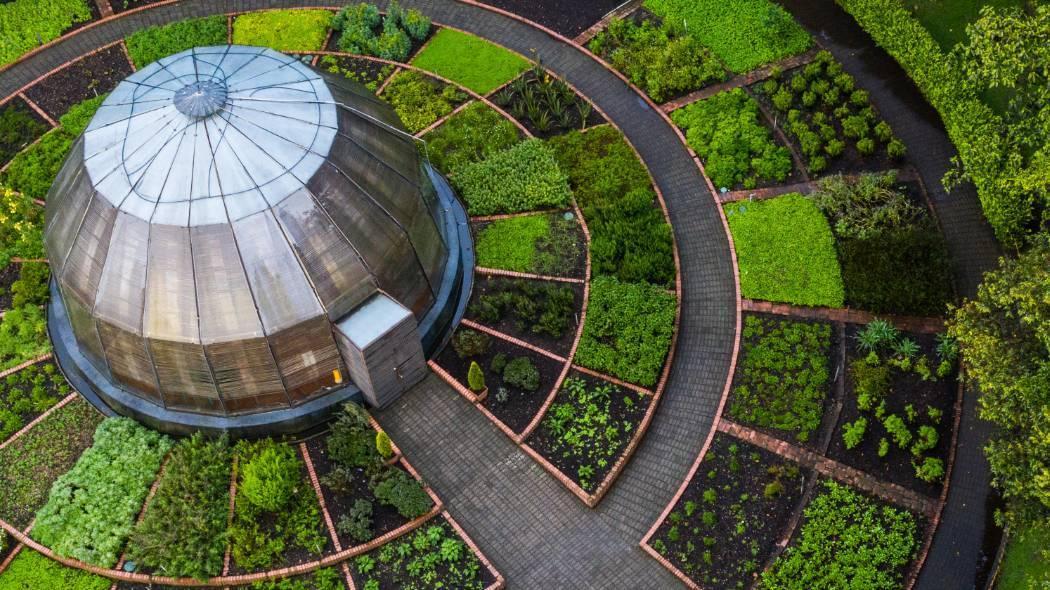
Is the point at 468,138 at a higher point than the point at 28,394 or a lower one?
higher

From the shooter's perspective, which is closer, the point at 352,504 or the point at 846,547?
the point at 846,547

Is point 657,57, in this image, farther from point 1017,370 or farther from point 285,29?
point 1017,370

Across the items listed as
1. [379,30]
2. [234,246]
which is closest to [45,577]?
[234,246]

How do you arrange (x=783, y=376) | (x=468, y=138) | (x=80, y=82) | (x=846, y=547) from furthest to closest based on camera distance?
(x=80, y=82) → (x=468, y=138) → (x=783, y=376) → (x=846, y=547)

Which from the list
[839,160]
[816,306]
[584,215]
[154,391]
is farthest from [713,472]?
[154,391]

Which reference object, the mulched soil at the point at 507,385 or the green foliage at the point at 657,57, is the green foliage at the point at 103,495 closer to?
the mulched soil at the point at 507,385

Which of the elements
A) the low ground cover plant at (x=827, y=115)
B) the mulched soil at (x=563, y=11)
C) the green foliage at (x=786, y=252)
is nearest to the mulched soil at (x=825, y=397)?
the green foliage at (x=786, y=252)
